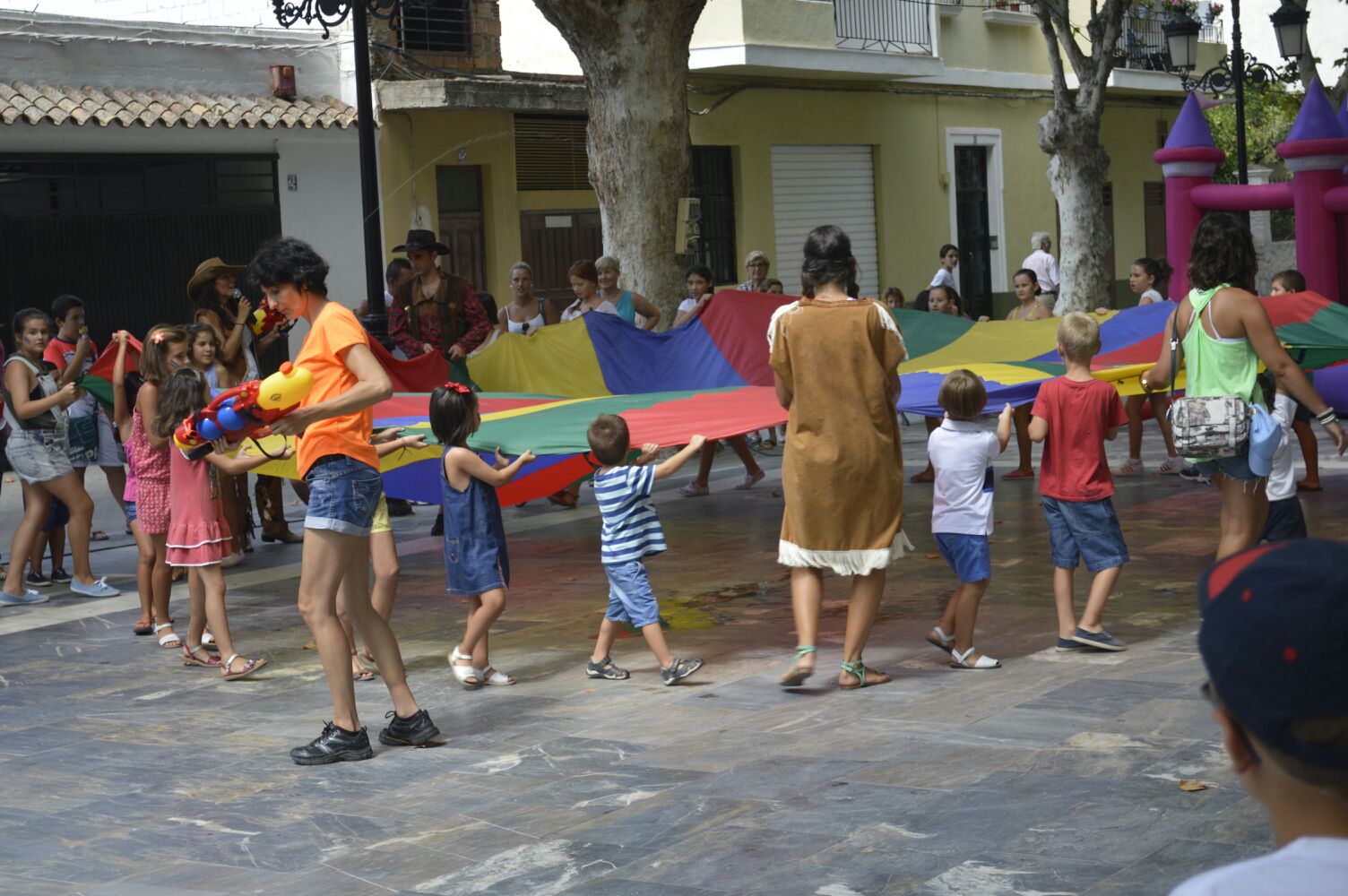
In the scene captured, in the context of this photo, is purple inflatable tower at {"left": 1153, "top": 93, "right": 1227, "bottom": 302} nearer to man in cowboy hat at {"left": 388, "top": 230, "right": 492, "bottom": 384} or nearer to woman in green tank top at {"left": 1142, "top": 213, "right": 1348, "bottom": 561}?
Answer: man in cowboy hat at {"left": 388, "top": 230, "right": 492, "bottom": 384}

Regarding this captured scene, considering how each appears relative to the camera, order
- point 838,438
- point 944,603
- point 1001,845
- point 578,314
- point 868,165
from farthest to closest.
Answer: point 868,165, point 578,314, point 944,603, point 838,438, point 1001,845

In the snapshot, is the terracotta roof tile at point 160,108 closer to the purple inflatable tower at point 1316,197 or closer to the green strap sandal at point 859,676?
the purple inflatable tower at point 1316,197

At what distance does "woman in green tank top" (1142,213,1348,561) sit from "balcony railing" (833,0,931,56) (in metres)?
17.3

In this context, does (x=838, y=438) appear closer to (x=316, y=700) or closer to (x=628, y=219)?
(x=316, y=700)

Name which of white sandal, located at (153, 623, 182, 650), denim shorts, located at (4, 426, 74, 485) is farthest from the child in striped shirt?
denim shorts, located at (4, 426, 74, 485)

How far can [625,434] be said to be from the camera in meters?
7.13

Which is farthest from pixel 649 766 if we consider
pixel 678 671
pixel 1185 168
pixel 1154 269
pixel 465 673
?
pixel 1185 168

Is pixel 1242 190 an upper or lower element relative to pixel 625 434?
upper

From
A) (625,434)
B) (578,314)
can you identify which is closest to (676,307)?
(578,314)

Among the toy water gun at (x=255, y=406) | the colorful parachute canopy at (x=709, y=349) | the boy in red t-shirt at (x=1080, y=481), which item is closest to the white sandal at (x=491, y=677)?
the toy water gun at (x=255, y=406)

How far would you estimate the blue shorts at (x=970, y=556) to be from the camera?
6973 mm

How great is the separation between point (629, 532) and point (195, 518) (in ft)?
6.76

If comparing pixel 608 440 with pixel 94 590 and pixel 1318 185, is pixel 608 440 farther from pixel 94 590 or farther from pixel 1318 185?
pixel 1318 185

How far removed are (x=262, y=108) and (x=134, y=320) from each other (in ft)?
8.15
